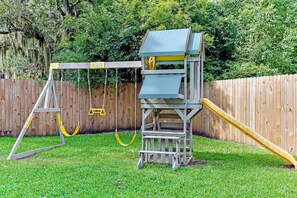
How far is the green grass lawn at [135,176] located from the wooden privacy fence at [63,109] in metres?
1.85

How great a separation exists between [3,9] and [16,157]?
6.21 meters

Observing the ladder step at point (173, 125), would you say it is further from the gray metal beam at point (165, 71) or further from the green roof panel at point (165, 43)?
the green roof panel at point (165, 43)

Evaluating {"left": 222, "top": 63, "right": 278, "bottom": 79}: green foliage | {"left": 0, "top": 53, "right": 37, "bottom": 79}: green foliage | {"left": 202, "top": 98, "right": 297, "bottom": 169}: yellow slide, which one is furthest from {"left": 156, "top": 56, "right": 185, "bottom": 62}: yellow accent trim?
{"left": 0, "top": 53, "right": 37, "bottom": 79}: green foliage

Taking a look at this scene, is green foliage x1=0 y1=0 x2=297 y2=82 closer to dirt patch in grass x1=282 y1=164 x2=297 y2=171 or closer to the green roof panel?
the green roof panel

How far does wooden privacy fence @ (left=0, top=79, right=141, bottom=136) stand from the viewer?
722 centimetres

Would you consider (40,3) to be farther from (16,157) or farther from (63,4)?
(16,157)

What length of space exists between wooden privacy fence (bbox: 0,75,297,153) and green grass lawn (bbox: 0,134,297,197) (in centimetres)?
67

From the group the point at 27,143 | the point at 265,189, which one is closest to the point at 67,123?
the point at 27,143

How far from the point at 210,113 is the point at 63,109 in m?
4.03

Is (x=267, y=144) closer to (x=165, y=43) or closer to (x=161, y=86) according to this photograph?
(x=161, y=86)

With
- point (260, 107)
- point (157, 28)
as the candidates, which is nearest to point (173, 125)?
point (260, 107)

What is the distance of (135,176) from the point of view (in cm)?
Answer: 390

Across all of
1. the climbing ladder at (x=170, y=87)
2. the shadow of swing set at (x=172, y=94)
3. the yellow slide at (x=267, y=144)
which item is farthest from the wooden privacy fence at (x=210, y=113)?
the climbing ladder at (x=170, y=87)

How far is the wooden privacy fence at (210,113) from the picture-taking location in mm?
5449
